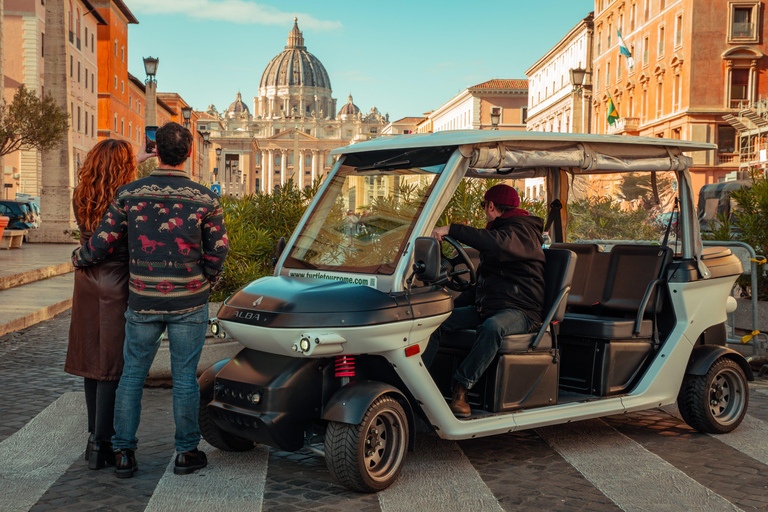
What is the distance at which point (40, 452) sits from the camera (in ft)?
17.5

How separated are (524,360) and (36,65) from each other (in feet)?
161

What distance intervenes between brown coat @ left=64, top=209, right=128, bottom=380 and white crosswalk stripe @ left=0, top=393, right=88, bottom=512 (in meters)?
0.59

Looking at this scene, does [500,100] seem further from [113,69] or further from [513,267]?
[513,267]

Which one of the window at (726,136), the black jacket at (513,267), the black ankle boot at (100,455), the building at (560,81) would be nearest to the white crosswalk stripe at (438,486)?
the black jacket at (513,267)

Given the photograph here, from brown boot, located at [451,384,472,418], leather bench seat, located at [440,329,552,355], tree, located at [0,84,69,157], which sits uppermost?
tree, located at [0,84,69,157]

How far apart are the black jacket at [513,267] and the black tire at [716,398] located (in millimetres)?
1389

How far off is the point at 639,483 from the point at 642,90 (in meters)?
57.4

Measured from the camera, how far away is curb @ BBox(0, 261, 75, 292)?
14.8 metres

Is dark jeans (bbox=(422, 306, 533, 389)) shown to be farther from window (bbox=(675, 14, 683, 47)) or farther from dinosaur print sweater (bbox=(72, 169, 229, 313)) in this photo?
window (bbox=(675, 14, 683, 47))

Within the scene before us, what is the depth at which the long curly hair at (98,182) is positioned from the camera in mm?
5047

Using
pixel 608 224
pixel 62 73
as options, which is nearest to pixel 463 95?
pixel 62 73

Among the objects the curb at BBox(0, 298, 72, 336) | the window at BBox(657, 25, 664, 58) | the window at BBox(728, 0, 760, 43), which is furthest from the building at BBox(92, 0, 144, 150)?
the curb at BBox(0, 298, 72, 336)

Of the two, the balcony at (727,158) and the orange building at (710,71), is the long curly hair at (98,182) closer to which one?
the orange building at (710,71)

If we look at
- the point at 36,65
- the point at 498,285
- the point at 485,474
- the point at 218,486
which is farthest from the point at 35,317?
the point at 36,65
